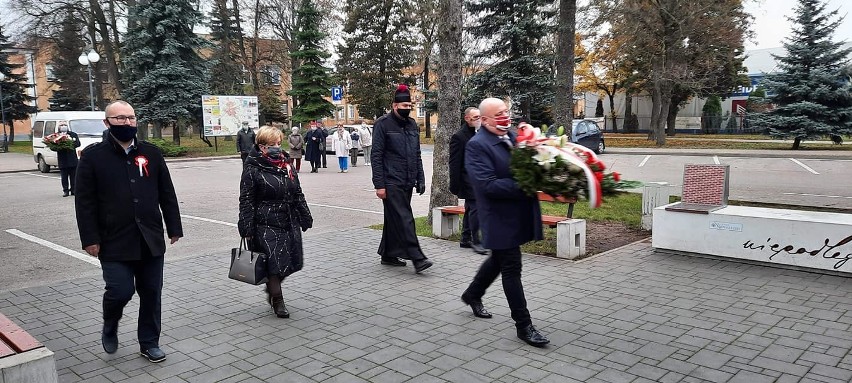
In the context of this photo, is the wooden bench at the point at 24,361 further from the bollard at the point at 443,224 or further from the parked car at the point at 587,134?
Answer: the parked car at the point at 587,134

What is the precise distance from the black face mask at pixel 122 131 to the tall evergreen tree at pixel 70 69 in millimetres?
35923

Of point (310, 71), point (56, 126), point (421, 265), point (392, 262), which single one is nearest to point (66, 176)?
point (56, 126)

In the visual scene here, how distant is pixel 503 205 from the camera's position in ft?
15.2

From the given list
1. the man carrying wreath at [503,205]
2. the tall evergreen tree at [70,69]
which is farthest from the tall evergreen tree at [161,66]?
the man carrying wreath at [503,205]

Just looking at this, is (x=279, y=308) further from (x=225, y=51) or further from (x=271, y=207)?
(x=225, y=51)

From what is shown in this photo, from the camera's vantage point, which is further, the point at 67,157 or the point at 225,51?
the point at 225,51

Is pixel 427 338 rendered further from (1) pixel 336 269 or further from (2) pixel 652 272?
(2) pixel 652 272

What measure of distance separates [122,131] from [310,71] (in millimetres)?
35477

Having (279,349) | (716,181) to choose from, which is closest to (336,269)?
(279,349)

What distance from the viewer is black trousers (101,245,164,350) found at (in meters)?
4.33

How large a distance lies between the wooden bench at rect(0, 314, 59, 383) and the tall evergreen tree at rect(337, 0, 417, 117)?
129 feet

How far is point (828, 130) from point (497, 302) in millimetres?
25922

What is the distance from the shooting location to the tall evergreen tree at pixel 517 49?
30.7m

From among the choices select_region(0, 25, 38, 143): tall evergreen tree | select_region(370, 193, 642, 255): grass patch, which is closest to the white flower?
select_region(370, 193, 642, 255): grass patch
